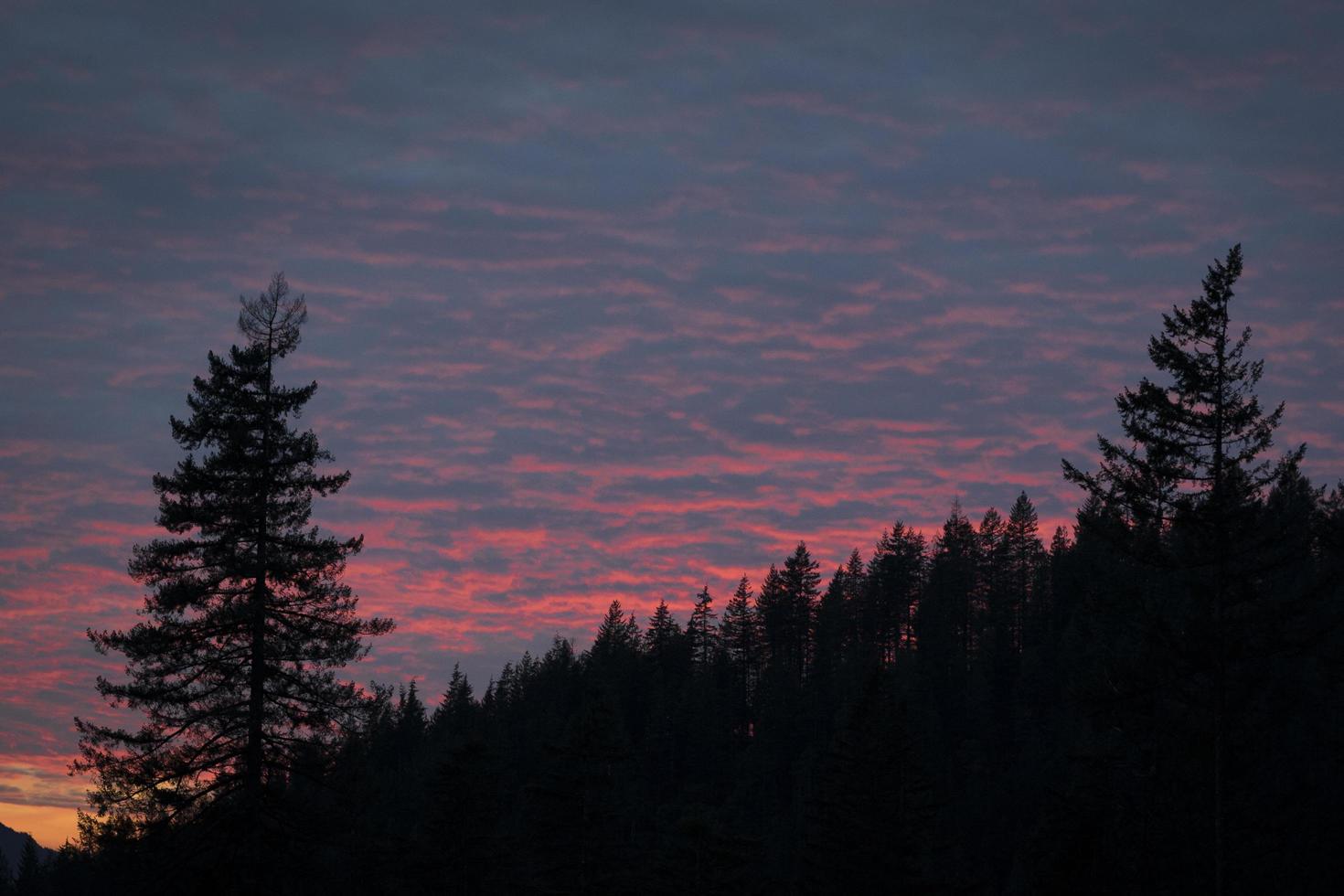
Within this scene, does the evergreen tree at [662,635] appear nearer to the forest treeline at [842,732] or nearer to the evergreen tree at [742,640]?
the evergreen tree at [742,640]

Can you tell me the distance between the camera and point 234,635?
29.3 m

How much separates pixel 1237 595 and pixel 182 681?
85.0 ft

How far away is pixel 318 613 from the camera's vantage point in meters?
30.3

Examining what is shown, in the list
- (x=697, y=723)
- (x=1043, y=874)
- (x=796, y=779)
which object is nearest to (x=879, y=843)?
(x=1043, y=874)

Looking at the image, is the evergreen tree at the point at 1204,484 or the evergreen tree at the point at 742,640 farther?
the evergreen tree at the point at 742,640

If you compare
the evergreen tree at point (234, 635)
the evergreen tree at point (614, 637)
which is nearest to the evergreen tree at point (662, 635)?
the evergreen tree at point (614, 637)

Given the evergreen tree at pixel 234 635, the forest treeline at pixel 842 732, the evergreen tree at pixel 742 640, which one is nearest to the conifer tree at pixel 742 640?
the evergreen tree at pixel 742 640

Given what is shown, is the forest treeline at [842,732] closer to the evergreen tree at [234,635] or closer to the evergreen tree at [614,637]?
the evergreen tree at [234,635]

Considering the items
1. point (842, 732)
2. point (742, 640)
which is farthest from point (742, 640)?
point (842, 732)

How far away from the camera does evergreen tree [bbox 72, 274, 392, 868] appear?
28.8 m

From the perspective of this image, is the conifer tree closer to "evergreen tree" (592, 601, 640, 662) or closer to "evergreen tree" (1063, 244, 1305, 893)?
"evergreen tree" (592, 601, 640, 662)

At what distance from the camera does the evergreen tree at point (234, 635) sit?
28750 millimetres

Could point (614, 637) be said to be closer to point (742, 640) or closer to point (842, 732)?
point (742, 640)

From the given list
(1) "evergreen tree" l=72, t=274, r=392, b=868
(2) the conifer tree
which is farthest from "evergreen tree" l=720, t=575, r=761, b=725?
(1) "evergreen tree" l=72, t=274, r=392, b=868
